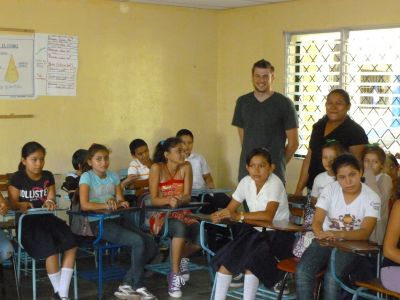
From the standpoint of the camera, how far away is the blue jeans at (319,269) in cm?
458

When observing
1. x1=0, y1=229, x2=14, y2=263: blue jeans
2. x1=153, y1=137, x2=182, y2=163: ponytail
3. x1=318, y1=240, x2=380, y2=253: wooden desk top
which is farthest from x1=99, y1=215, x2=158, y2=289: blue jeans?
x1=318, y1=240, x2=380, y2=253: wooden desk top

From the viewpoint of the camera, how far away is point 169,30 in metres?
8.40

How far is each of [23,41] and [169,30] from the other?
1.84 m

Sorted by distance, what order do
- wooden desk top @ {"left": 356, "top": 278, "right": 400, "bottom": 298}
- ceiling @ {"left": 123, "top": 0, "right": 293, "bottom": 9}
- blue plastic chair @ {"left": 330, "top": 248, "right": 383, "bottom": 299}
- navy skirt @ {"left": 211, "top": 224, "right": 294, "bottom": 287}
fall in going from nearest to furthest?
wooden desk top @ {"left": 356, "top": 278, "right": 400, "bottom": 298}
blue plastic chair @ {"left": 330, "top": 248, "right": 383, "bottom": 299}
navy skirt @ {"left": 211, "top": 224, "right": 294, "bottom": 287}
ceiling @ {"left": 123, "top": 0, "right": 293, "bottom": 9}

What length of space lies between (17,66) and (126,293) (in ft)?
8.85

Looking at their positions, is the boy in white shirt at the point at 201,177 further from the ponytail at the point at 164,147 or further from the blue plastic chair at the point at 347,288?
the blue plastic chair at the point at 347,288

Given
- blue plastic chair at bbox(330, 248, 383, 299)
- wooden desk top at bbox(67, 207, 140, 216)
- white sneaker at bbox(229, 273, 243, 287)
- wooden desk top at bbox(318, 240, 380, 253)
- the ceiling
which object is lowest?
white sneaker at bbox(229, 273, 243, 287)

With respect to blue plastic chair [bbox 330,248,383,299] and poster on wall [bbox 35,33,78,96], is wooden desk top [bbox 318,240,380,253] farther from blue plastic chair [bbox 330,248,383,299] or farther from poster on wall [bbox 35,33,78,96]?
poster on wall [bbox 35,33,78,96]

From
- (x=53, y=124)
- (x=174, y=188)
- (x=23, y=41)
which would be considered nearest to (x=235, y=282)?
(x=174, y=188)

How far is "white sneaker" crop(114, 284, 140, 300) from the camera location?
582 cm

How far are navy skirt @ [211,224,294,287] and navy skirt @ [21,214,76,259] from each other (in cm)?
119

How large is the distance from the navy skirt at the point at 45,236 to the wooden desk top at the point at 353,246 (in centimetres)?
207

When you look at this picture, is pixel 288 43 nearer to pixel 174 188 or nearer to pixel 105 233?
pixel 174 188

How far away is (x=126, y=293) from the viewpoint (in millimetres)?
5855
